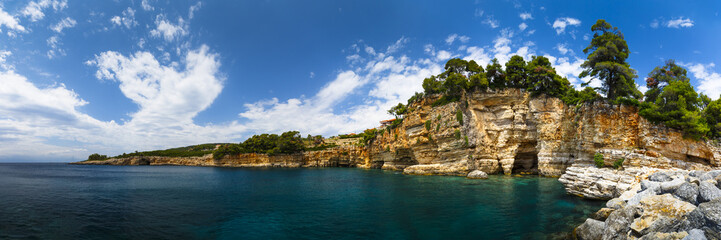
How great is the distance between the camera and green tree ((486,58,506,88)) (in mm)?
36375

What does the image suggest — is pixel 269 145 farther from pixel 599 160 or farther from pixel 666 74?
pixel 666 74

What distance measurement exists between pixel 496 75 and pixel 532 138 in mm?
10037

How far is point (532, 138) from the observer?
1337 inches

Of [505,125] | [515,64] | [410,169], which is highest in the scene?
[515,64]

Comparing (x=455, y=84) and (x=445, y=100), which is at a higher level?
(x=455, y=84)

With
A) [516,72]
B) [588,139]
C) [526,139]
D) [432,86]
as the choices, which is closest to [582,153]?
→ [588,139]

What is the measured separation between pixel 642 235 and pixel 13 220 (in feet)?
79.8

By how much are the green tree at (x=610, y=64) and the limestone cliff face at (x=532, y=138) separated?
10.7ft

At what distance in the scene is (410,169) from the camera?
40.4m

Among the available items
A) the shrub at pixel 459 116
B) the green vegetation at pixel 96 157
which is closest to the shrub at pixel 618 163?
the shrub at pixel 459 116

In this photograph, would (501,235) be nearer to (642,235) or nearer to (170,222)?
(642,235)

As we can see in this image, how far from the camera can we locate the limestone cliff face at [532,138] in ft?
74.1

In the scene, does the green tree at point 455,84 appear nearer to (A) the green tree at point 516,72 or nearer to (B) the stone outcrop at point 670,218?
(A) the green tree at point 516,72

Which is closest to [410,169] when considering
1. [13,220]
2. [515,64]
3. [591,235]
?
[515,64]
